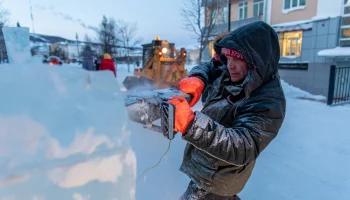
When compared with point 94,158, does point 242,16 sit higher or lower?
higher

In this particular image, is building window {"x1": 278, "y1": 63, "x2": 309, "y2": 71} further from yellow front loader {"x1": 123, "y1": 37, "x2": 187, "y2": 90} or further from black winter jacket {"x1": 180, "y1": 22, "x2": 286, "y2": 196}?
black winter jacket {"x1": 180, "y1": 22, "x2": 286, "y2": 196}

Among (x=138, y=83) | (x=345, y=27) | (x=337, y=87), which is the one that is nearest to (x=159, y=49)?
(x=138, y=83)

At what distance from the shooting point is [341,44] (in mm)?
9586

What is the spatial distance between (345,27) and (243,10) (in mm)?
6763

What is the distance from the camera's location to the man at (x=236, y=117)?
0.95 meters

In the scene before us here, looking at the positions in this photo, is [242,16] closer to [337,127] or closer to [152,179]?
[337,127]

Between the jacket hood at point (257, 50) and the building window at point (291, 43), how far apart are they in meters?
11.9

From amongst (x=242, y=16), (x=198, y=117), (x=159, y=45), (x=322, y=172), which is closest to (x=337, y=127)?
(x=322, y=172)

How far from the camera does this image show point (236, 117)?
3.78 feet

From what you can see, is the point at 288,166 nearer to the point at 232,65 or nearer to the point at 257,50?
the point at 232,65

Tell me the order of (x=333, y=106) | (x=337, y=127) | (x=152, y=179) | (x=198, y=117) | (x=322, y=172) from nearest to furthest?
(x=198, y=117)
(x=152, y=179)
(x=322, y=172)
(x=337, y=127)
(x=333, y=106)

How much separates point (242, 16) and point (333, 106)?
10.4m

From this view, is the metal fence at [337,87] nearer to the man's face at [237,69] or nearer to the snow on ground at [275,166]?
the snow on ground at [275,166]

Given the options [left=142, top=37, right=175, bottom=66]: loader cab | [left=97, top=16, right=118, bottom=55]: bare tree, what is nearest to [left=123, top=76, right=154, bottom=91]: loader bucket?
[left=142, top=37, right=175, bottom=66]: loader cab
